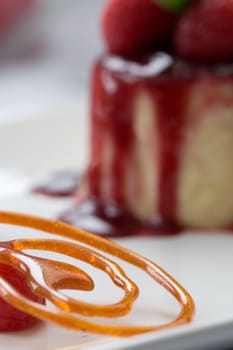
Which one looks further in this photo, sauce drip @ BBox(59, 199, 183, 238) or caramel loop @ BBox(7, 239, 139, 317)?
sauce drip @ BBox(59, 199, 183, 238)

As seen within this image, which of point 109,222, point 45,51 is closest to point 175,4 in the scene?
point 109,222

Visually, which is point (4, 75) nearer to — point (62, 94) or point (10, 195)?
point (62, 94)

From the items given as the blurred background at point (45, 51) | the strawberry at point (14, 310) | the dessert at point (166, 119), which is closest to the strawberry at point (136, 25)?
the dessert at point (166, 119)

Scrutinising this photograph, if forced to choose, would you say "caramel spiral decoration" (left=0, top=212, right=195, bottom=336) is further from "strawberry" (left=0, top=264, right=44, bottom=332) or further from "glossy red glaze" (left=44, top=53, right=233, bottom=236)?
"glossy red glaze" (left=44, top=53, right=233, bottom=236)

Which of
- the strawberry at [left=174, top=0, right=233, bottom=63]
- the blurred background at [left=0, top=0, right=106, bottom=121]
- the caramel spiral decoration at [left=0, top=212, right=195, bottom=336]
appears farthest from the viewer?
the blurred background at [left=0, top=0, right=106, bottom=121]

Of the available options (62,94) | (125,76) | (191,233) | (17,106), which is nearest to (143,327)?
(191,233)

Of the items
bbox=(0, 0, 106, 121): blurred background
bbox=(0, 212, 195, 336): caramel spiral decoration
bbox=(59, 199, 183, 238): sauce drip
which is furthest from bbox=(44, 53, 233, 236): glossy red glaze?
bbox=(0, 0, 106, 121): blurred background
